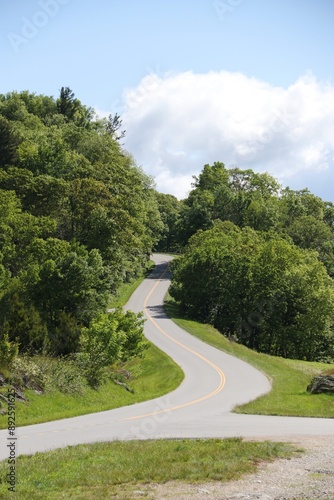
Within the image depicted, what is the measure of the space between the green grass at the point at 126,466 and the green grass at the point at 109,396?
6644mm

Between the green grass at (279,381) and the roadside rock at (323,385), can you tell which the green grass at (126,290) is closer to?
the green grass at (279,381)

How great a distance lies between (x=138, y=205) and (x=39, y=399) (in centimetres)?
4407

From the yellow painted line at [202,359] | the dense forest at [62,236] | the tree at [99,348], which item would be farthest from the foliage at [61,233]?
the yellow painted line at [202,359]

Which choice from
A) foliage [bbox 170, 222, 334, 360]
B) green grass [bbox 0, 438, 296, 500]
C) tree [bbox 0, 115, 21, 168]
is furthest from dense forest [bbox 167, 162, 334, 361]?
green grass [bbox 0, 438, 296, 500]

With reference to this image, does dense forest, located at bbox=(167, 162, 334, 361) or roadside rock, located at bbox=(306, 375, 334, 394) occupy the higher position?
dense forest, located at bbox=(167, 162, 334, 361)

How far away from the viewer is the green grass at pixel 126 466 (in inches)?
491

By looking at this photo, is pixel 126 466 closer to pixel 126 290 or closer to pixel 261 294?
pixel 261 294

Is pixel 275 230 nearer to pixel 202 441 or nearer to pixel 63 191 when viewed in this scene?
pixel 63 191

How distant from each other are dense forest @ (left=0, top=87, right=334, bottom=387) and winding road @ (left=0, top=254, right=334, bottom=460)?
17.4 ft

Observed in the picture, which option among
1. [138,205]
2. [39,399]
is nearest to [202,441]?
[39,399]

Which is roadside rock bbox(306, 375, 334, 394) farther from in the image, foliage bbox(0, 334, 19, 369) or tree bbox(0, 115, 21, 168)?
tree bbox(0, 115, 21, 168)

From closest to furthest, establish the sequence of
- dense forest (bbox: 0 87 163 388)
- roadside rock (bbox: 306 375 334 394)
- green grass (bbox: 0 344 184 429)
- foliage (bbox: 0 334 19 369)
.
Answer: green grass (bbox: 0 344 184 429) < foliage (bbox: 0 334 19 369) < roadside rock (bbox: 306 375 334 394) < dense forest (bbox: 0 87 163 388)

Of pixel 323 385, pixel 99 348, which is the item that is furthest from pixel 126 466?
pixel 323 385

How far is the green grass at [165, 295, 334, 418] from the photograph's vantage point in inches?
1022
